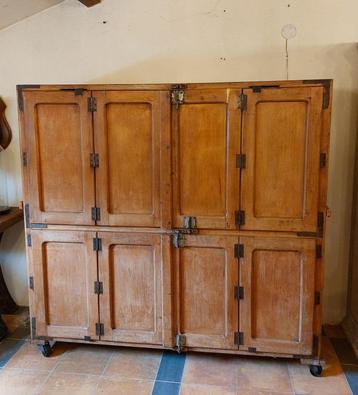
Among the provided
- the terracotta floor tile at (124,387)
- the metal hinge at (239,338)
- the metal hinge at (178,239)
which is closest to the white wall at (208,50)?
the metal hinge at (239,338)

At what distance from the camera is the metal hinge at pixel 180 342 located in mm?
2311

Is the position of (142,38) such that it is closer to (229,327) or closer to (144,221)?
(144,221)

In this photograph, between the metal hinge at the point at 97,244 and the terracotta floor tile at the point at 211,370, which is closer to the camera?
the terracotta floor tile at the point at 211,370

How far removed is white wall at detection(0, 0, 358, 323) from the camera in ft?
8.12

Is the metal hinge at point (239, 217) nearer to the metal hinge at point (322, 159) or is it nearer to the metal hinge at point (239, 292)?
the metal hinge at point (239, 292)

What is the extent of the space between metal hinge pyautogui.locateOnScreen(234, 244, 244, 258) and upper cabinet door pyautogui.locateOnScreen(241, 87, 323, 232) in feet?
0.39

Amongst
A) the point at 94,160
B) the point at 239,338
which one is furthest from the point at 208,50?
the point at 239,338

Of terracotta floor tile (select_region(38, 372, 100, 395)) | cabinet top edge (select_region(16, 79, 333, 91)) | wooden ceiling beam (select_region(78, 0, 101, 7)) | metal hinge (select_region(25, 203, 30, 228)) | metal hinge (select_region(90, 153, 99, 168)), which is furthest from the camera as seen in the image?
wooden ceiling beam (select_region(78, 0, 101, 7))

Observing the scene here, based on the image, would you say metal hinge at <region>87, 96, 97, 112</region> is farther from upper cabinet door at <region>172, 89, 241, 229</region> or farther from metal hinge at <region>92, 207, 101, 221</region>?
metal hinge at <region>92, 207, 101, 221</region>

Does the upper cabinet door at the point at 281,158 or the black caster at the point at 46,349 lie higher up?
the upper cabinet door at the point at 281,158

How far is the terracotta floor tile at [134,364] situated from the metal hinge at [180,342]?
176 millimetres

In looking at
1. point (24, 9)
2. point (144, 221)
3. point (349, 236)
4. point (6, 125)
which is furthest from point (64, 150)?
point (349, 236)

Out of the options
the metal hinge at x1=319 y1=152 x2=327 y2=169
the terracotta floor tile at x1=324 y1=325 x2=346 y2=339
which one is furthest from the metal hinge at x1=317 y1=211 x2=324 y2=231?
the terracotta floor tile at x1=324 y1=325 x2=346 y2=339

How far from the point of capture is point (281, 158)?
2094 millimetres
